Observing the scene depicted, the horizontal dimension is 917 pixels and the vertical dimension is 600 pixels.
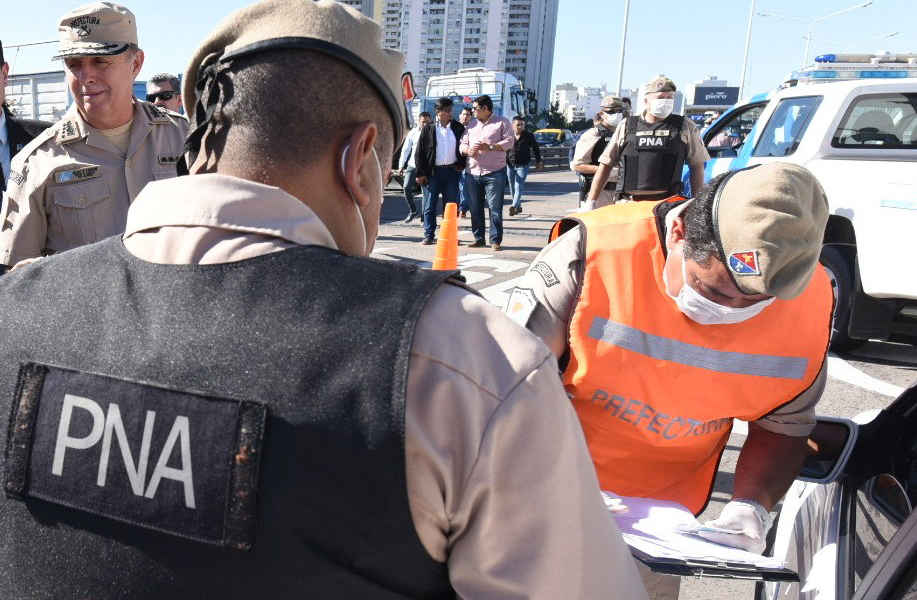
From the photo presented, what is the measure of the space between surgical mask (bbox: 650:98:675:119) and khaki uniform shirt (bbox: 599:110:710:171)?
197 mm

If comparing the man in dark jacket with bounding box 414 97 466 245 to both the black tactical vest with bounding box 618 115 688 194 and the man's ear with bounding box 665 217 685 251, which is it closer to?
the black tactical vest with bounding box 618 115 688 194

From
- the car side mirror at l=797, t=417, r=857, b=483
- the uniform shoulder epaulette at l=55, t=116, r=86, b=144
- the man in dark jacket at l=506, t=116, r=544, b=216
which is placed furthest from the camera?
the man in dark jacket at l=506, t=116, r=544, b=216

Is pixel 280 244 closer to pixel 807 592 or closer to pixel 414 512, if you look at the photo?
pixel 414 512

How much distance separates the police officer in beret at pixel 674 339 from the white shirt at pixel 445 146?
831cm

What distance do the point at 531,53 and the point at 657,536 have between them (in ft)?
475

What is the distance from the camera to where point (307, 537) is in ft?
2.77

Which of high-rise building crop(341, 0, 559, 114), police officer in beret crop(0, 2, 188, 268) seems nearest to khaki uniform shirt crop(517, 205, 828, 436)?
police officer in beret crop(0, 2, 188, 268)

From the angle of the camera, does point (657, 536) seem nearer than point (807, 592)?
Yes

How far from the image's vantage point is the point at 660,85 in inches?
270

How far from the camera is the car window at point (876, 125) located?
20.2ft

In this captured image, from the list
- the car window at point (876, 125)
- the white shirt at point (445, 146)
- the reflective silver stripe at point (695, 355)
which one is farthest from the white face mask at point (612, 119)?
the reflective silver stripe at point (695, 355)

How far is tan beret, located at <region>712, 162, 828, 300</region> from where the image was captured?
1.71 metres

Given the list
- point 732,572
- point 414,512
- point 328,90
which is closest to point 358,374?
point 414,512

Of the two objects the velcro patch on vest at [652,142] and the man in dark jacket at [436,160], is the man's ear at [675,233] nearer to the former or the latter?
the velcro patch on vest at [652,142]
